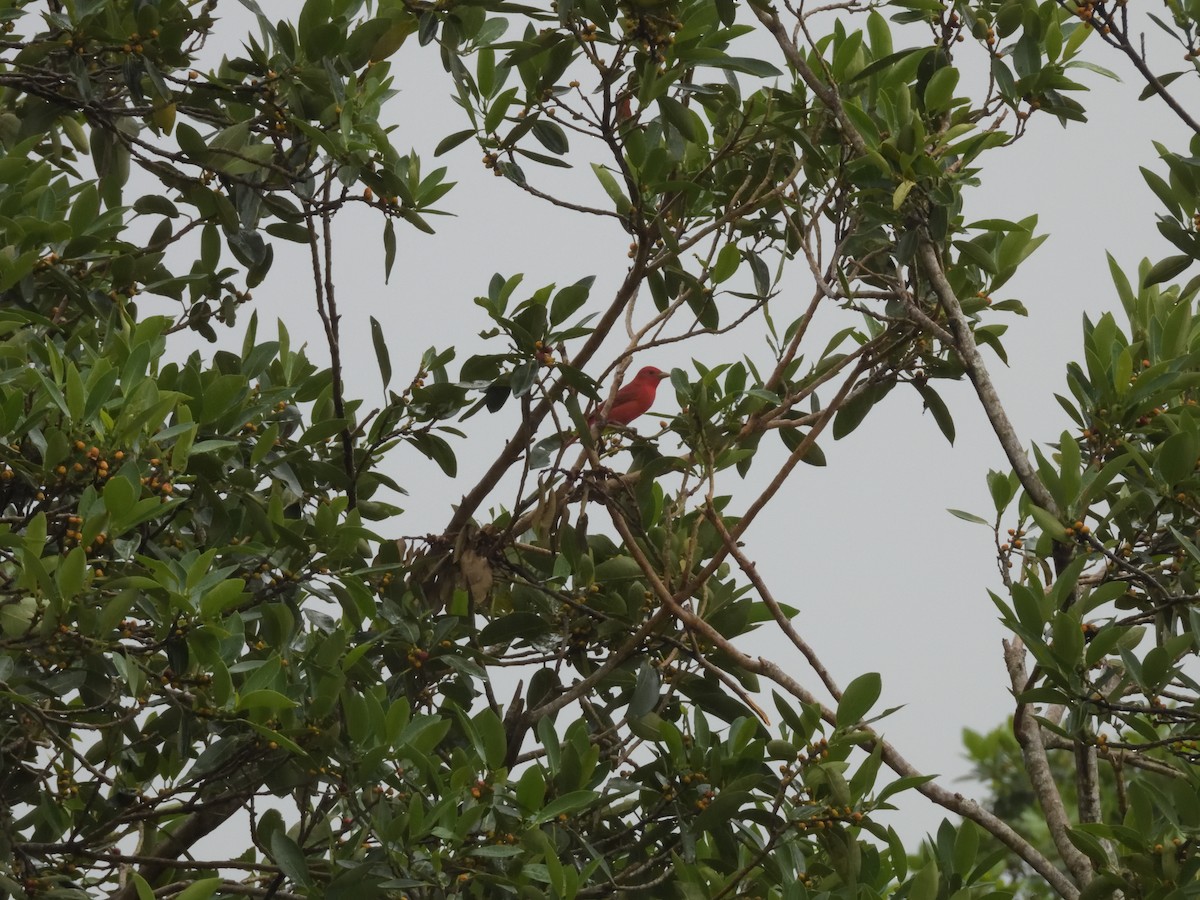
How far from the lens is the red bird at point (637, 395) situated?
20.4 ft

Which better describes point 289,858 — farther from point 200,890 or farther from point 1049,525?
point 1049,525

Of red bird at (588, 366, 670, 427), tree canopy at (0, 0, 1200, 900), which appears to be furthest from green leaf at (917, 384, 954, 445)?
red bird at (588, 366, 670, 427)

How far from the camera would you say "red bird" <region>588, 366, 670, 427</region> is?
6230mm

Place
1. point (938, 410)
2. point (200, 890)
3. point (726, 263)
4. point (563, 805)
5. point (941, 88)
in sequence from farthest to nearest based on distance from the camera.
Result: point (938, 410) → point (726, 263) → point (941, 88) → point (563, 805) → point (200, 890)

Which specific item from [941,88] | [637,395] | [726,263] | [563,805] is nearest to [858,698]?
[563,805]

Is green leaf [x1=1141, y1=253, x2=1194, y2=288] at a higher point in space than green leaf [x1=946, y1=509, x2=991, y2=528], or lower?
higher

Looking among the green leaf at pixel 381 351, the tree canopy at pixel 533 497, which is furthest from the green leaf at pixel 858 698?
the green leaf at pixel 381 351

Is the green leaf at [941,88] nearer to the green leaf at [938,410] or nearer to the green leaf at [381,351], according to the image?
the green leaf at [938,410]

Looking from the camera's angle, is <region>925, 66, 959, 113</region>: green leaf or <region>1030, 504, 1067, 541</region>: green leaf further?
<region>925, 66, 959, 113</region>: green leaf

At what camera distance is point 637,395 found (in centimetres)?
659

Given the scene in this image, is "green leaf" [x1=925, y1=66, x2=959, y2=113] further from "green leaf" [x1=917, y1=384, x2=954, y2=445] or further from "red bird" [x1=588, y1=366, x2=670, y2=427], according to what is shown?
"red bird" [x1=588, y1=366, x2=670, y2=427]

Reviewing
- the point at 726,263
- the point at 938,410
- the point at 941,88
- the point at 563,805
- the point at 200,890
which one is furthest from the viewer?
the point at 938,410

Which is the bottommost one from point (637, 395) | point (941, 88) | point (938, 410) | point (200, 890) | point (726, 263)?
point (200, 890)

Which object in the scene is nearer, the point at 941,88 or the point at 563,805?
the point at 563,805
